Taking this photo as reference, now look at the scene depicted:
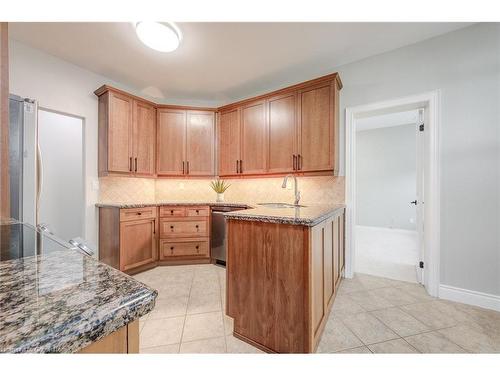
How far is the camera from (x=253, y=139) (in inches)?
120

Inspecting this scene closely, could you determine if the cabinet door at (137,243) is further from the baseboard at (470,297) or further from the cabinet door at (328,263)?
the baseboard at (470,297)

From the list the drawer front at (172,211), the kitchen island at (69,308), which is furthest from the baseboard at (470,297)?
the drawer front at (172,211)

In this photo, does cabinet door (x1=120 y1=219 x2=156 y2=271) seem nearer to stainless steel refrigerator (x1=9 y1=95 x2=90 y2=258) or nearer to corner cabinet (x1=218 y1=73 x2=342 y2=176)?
stainless steel refrigerator (x1=9 y1=95 x2=90 y2=258)

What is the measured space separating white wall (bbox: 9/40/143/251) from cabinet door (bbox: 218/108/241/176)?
160 centimetres

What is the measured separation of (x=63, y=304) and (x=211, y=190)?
11.2 feet

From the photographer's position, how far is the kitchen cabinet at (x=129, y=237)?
2.57m

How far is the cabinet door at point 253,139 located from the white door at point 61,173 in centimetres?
226

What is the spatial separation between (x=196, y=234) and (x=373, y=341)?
2307 millimetres

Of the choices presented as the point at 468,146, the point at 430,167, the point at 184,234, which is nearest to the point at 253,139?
the point at 184,234

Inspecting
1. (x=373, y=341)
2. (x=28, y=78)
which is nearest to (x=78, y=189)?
(x=28, y=78)

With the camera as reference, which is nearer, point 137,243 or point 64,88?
point 64,88

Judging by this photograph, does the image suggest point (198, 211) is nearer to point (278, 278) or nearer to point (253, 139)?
point (253, 139)

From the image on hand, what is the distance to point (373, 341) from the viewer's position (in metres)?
1.50
